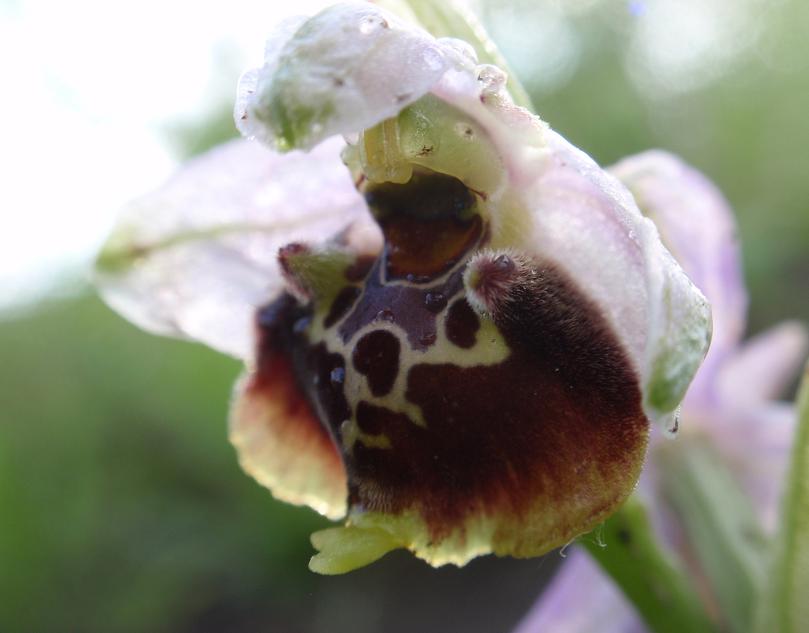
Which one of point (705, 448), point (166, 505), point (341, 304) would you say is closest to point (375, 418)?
point (341, 304)

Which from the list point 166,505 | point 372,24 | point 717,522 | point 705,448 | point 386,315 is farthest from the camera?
point 166,505

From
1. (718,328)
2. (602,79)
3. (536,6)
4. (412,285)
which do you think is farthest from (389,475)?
(602,79)

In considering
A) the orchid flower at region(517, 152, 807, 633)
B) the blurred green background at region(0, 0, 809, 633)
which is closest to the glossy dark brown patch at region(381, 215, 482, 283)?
the orchid flower at region(517, 152, 807, 633)

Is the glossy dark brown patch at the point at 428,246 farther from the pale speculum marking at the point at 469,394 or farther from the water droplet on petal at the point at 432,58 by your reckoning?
the water droplet on petal at the point at 432,58

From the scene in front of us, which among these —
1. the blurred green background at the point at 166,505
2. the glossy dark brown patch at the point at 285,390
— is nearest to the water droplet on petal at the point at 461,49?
the glossy dark brown patch at the point at 285,390

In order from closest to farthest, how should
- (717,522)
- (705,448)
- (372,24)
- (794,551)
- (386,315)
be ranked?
(372,24) → (386,315) → (794,551) → (717,522) → (705,448)

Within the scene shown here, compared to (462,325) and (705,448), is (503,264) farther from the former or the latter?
(705,448)
